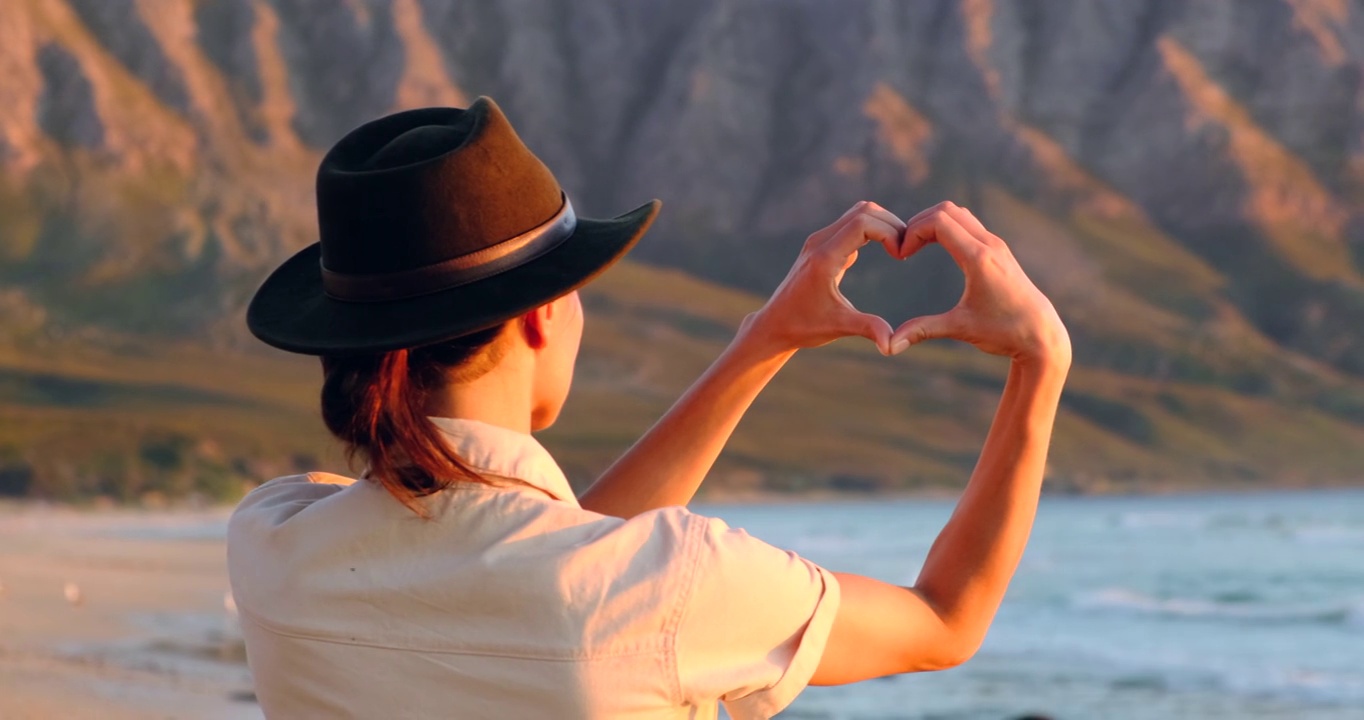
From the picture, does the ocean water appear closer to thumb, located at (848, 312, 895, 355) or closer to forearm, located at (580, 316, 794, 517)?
forearm, located at (580, 316, 794, 517)

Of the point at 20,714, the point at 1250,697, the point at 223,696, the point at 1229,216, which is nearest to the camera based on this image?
the point at 20,714

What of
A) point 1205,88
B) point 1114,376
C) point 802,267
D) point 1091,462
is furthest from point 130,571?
point 1205,88

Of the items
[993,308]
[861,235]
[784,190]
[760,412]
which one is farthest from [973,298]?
[784,190]

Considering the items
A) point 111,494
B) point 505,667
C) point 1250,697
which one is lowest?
point 111,494

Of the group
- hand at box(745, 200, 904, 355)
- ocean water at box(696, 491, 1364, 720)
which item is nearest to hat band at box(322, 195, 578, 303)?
hand at box(745, 200, 904, 355)

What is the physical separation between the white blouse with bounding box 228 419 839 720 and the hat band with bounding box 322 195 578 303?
0.44 ft

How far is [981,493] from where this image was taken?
1.40 metres

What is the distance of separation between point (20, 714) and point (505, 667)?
9801mm

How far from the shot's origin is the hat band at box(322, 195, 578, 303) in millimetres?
1426

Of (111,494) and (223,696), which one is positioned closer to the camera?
(223,696)

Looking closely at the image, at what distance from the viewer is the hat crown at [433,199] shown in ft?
4.69

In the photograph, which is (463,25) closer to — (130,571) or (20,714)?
(130,571)

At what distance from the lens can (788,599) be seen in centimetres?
131

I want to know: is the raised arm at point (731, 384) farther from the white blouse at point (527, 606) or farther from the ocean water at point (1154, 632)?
the ocean water at point (1154, 632)
